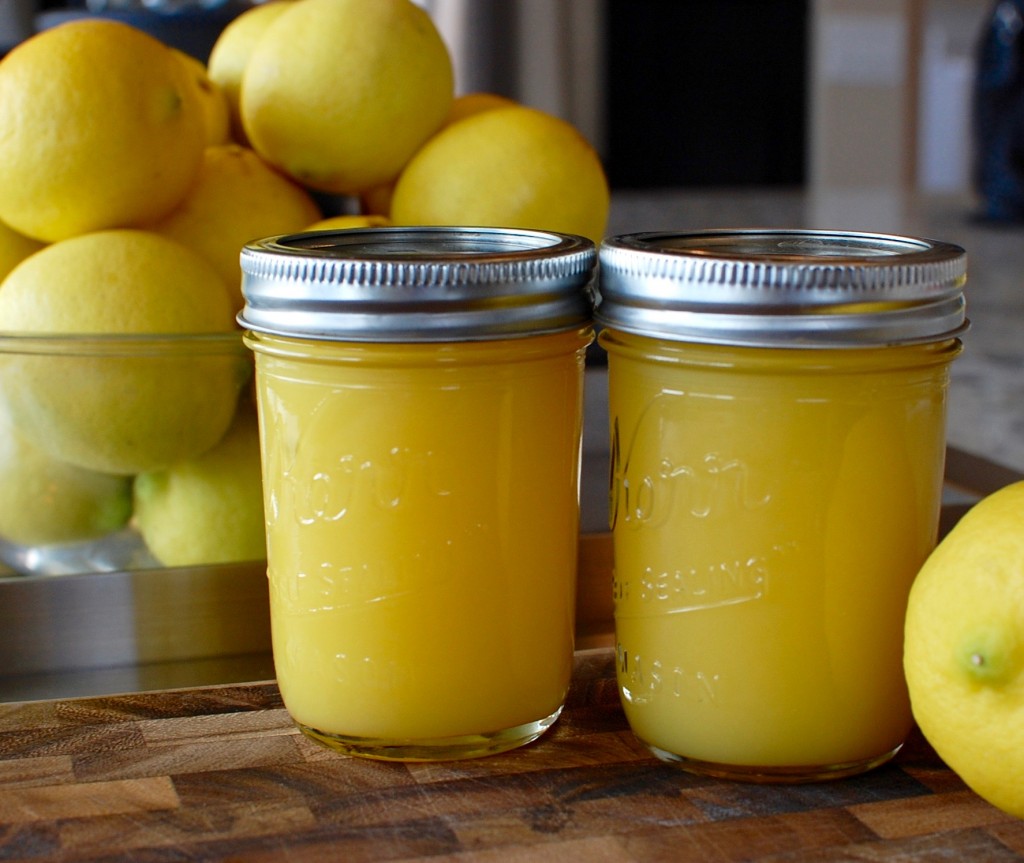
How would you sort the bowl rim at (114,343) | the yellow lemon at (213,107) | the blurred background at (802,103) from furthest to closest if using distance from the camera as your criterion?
the blurred background at (802,103) < the yellow lemon at (213,107) < the bowl rim at (114,343)

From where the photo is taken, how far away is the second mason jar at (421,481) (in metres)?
0.48

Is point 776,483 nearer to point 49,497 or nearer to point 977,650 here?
point 977,650

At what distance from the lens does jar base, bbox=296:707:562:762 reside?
0.53 m

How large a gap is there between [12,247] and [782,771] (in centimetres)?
48

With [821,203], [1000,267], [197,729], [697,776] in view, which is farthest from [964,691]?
[821,203]

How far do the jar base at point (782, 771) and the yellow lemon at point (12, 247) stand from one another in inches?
17.3

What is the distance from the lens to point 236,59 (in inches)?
32.0

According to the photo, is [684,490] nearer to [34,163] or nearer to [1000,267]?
[34,163]

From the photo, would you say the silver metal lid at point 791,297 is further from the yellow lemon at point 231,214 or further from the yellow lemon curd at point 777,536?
→ the yellow lemon at point 231,214

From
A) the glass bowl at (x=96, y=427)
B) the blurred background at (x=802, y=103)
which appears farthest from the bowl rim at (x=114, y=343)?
the blurred background at (x=802, y=103)

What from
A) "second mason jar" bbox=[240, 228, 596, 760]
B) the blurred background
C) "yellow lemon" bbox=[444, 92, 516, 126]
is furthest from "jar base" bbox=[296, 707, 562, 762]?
the blurred background

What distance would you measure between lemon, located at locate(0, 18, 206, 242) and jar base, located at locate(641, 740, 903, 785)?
1.29 feet

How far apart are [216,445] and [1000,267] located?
6.47ft

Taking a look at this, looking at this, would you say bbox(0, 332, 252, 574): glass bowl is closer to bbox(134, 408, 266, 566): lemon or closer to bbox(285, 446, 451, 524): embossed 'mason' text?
bbox(134, 408, 266, 566): lemon
